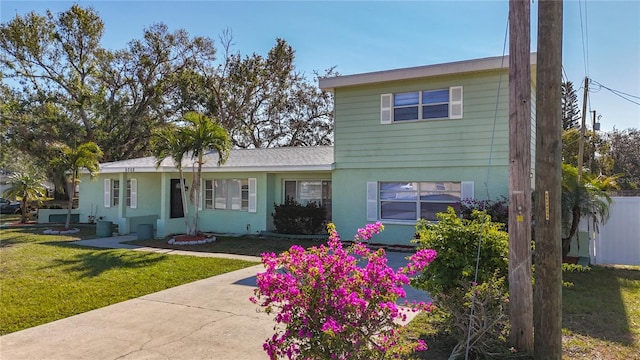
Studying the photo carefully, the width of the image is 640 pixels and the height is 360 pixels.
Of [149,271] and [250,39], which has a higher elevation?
[250,39]

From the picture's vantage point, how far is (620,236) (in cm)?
973

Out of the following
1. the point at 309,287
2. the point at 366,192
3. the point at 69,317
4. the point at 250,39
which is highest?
the point at 250,39

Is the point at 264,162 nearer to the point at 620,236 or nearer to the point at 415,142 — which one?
the point at 415,142

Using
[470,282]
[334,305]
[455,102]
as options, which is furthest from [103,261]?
[455,102]

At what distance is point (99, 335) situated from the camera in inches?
202

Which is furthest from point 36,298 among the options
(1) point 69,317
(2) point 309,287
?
(2) point 309,287

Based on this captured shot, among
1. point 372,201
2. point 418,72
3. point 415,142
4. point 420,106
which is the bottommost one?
point 372,201

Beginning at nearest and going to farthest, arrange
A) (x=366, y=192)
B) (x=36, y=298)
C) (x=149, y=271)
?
(x=36, y=298) → (x=149, y=271) → (x=366, y=192)

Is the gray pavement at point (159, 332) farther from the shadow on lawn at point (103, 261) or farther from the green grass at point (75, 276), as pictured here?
the shadow on lawn at point (103, 261)

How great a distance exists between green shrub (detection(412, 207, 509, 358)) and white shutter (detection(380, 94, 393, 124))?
7.73 m

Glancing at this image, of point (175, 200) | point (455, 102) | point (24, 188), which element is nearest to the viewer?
point (455, 102)

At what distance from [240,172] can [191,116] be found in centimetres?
330

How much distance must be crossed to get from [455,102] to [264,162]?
7232mm

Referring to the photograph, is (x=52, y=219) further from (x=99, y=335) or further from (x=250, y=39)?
(x=99, y=335)
